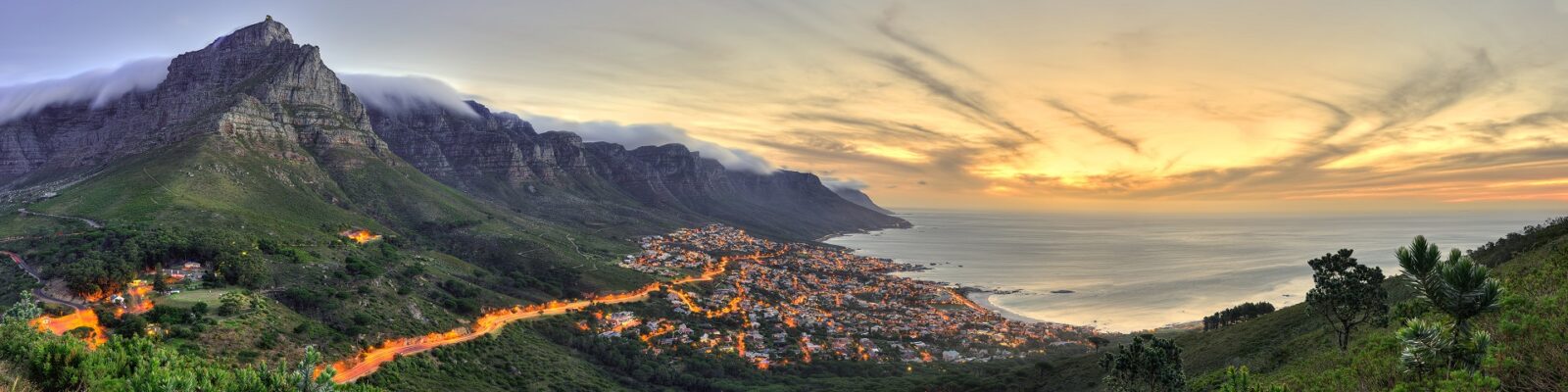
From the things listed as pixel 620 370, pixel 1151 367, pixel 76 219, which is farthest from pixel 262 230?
pixel 1151 367

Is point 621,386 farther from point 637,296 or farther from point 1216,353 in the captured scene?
point 1216,353

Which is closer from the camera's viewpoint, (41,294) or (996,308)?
(41,294)

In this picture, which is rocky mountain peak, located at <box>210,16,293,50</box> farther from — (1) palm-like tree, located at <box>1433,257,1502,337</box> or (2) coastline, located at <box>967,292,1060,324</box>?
(1) palm-like tree, located at <box>1433,257,1502,337</box>

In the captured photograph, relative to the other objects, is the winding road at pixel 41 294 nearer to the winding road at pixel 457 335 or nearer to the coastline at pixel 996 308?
the winding road at pixel 457 335

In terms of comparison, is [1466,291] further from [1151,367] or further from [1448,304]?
[1151,367]

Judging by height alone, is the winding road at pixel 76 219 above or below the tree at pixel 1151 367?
below

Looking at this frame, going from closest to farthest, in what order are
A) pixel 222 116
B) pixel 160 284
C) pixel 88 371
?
pixel 88 371 → pixel 160 284 → pixel 222 116

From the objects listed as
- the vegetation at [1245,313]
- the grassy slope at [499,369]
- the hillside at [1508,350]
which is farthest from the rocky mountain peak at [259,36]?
the vegetation at [1245,313]
